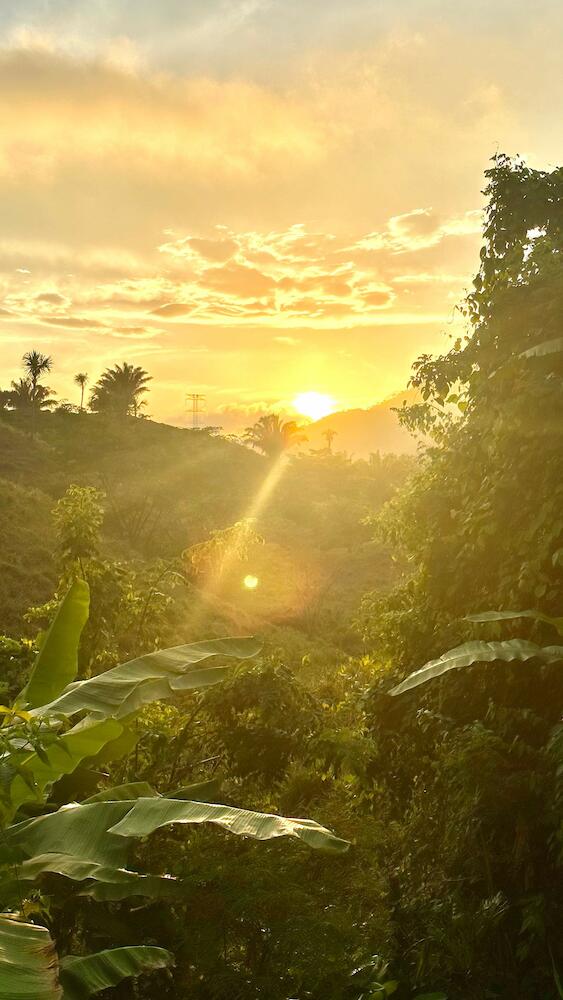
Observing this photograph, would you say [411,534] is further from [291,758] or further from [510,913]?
[510,913]

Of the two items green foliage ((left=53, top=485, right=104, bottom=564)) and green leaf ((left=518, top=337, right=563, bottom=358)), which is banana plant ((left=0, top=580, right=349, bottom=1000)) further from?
green foliage ((left=53, top=485, right=104, bottom=564))

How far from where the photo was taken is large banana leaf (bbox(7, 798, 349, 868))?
3.38 metres

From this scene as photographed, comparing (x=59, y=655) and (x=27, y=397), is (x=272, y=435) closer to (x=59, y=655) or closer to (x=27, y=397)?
(x=27, y=397)

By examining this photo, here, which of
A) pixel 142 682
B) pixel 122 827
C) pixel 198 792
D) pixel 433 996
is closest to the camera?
pixel 122 827

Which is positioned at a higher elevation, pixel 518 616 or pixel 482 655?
pixel 518 616

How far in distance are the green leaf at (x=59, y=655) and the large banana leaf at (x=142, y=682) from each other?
1.81 ft

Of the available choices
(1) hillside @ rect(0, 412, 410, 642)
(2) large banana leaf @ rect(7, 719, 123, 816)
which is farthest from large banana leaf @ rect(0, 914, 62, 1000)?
(1) hillside @ rect(0, 412, 410, 642)

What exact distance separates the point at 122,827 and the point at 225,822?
0.54m

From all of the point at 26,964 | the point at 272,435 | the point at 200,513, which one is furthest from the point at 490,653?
the point at 272,435

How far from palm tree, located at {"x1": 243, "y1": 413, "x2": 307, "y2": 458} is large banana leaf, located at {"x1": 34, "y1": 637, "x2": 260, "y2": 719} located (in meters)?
55.6

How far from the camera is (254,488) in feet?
174

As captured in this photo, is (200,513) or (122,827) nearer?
(122,827)

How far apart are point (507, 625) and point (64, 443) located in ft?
169

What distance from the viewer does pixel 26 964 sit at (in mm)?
2678
